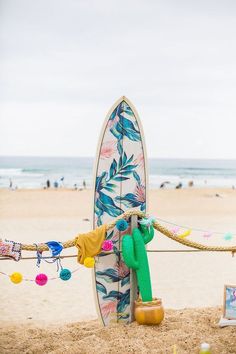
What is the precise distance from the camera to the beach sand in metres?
4.41

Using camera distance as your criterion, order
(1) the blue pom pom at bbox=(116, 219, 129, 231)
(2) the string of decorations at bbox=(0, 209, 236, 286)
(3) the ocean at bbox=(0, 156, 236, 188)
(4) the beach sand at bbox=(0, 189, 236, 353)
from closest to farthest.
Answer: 1. (4) the beach sand at bbox=(0, 189, 236, 353)
2. (2) the string of decorations at bbox=(0, 209, 236, 286)
3. (1) the blue pom pom at bbox=(116, 219, 129, 231)
4. (3) the ocean at bbox=(0, 156, 236, 188)

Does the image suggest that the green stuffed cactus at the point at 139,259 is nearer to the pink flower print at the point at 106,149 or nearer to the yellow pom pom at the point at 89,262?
the yellow pom pom at the point at 89,262

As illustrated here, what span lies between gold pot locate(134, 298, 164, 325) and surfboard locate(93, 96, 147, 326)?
7.2 inches

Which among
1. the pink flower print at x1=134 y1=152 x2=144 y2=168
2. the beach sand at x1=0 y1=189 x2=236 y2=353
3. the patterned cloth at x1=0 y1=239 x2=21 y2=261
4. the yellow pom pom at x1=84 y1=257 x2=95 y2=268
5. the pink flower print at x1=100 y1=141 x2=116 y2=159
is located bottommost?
the beach sand at x1=0 y1=189 x2=236 y2=353

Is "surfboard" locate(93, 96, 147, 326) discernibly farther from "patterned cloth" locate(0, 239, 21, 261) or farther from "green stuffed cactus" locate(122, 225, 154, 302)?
"patterned cloth" locate(0, 239, 21, 261)

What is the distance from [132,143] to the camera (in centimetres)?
496

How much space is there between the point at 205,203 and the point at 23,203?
589 centimetres

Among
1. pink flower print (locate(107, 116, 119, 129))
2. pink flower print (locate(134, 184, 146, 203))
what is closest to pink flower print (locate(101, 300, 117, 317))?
pink flower print (locate(134, 184, 146, 203))

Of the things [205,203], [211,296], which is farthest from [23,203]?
[211,296]

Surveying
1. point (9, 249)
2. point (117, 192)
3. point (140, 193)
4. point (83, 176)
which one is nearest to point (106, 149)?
point (117, 192)

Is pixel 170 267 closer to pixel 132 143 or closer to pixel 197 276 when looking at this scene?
pixel 197 276

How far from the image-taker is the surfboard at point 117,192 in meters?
4.89

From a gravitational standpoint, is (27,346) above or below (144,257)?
below

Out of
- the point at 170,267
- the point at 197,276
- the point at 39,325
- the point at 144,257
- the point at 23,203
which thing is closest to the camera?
the point at 144,257
